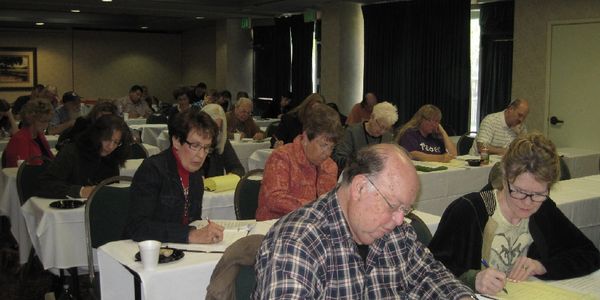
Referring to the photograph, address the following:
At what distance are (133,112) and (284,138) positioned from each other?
5706 mm


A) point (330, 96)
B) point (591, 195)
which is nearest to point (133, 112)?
point (330, 96)

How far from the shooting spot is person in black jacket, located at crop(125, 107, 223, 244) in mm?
2840

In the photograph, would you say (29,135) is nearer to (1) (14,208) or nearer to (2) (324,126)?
(1) (14,208)

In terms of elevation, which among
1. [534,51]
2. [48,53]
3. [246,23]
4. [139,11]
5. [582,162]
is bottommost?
[582,162]

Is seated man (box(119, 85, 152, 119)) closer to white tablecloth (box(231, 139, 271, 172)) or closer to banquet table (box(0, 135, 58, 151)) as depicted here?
banquet table (box(0, 135, 58, 151))

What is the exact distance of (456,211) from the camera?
95.2 inches

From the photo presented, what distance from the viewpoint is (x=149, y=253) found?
2508 millimetres

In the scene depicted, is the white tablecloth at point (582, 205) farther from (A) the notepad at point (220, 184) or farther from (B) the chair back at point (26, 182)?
(B) the chair back at point (26, 182)

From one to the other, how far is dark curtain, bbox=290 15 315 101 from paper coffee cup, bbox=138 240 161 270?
1028 centimetres

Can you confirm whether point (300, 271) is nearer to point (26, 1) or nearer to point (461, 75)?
point (461, 75)

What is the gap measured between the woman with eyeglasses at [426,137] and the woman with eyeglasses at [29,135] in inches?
122

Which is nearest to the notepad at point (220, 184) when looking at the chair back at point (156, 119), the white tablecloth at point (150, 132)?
the white tablecloth at point (150, 132)

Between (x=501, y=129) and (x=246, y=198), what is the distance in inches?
143

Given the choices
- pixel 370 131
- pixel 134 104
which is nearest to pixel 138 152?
pixel 370 131
